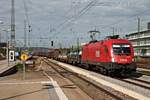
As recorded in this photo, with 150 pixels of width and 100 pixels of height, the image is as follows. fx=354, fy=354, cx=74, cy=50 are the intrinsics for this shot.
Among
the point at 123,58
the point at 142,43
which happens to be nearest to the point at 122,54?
the point at 123,58

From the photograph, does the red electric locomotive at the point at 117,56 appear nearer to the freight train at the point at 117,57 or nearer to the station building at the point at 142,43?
the freight train at the point at 117,57

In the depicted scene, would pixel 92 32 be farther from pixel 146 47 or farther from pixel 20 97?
pixel 146 47

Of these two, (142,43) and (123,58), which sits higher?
(142,43)

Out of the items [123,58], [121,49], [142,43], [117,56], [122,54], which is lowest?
[123,58]

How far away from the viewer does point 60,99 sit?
15719mm

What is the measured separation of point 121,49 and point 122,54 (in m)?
0.57

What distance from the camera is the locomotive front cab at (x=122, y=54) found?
1135 inches

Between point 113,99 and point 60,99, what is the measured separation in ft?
8.14

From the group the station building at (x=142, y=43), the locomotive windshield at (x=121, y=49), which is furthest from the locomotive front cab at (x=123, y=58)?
the station building at (x=142, y=43)

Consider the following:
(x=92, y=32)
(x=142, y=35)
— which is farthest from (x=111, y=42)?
(x=142, y=35)

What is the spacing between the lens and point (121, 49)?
2942 centimetres

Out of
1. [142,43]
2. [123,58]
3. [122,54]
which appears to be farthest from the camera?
[142,43]

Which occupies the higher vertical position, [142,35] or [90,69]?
[142,35]

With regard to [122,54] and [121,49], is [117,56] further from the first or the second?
[121,49]
